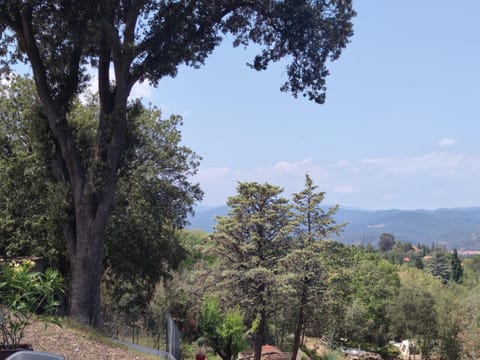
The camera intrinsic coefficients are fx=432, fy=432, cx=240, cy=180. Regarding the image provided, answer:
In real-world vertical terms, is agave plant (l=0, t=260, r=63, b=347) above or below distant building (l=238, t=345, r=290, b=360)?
above

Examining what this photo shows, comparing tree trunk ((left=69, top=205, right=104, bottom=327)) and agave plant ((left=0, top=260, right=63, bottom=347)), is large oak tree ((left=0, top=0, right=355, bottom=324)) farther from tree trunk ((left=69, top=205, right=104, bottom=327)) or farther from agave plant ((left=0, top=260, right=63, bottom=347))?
agave plant ((left=0, top=260, right=63, bottom=347))

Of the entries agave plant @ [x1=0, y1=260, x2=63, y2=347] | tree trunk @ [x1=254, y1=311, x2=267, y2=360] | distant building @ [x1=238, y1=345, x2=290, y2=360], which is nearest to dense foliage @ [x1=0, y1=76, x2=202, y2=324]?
tree trunk @ [x1=254, y1=311, x2=267, y2=360]

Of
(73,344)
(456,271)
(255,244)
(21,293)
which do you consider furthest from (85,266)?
(456,271)

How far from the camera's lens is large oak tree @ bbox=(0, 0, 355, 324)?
8555 mm

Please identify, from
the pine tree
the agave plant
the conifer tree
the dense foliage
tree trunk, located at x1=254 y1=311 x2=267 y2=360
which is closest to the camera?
the agave plant

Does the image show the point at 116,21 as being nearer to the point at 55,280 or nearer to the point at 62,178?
the point at 62,178

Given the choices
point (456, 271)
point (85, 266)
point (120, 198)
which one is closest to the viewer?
point (85, 266)

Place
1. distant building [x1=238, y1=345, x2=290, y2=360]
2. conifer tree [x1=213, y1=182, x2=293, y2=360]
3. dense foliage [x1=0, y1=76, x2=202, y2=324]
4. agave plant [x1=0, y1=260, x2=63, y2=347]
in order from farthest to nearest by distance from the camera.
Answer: distant building [x1=238, y1=345, x2=290, y2=360] < conifer tree [x1=213, y1=182, x2=293, y2=360] < dense foliage [x1=0, y1=76, x2=202, y2=324] < agave plant [x1=0, y1=260, x2=63, y2=347]

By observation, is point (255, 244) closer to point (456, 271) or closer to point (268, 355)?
point (268, 355)

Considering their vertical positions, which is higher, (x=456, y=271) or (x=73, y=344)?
(x=73, y=344)

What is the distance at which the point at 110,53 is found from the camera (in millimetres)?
9086

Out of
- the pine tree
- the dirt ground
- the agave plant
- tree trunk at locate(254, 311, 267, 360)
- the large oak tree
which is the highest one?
the large oak tree

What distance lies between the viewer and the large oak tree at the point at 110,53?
28.1ft

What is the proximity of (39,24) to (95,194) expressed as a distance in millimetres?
4029
